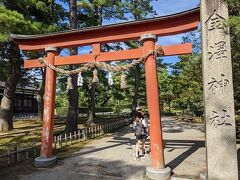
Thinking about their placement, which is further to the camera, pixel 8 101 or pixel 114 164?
pixel 8 101

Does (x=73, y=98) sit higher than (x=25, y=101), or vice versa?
(x=25, y=101)

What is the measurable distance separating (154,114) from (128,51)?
218cm

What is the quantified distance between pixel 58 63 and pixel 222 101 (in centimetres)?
574

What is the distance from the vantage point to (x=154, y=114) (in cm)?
764

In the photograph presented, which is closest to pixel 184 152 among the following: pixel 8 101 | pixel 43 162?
pixel 43 162

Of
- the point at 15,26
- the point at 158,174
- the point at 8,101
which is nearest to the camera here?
the point at 158,174

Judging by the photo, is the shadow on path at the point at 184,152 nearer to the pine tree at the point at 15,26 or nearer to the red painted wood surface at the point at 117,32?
the red painted wood surface at the point at 117,32

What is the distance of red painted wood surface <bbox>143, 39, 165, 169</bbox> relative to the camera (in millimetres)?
7520

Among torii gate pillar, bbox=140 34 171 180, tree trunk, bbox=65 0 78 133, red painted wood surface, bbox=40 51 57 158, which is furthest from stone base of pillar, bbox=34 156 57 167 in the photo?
tree trunk, bbox=65 0 78 133

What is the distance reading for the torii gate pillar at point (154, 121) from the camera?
736 centimetres

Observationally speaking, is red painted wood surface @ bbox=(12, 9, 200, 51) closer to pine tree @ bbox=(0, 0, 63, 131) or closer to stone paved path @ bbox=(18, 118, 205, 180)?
pine tree @ bbox=(0, 0, 63, 131)

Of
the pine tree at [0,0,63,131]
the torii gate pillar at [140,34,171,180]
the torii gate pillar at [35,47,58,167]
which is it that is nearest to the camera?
the torii gate pillar at [140,34,171,180]

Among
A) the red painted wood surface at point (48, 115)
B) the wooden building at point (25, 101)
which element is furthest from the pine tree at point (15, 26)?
the wooden building at point (25, 101)

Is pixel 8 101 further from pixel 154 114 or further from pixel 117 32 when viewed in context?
pixel 154 114
